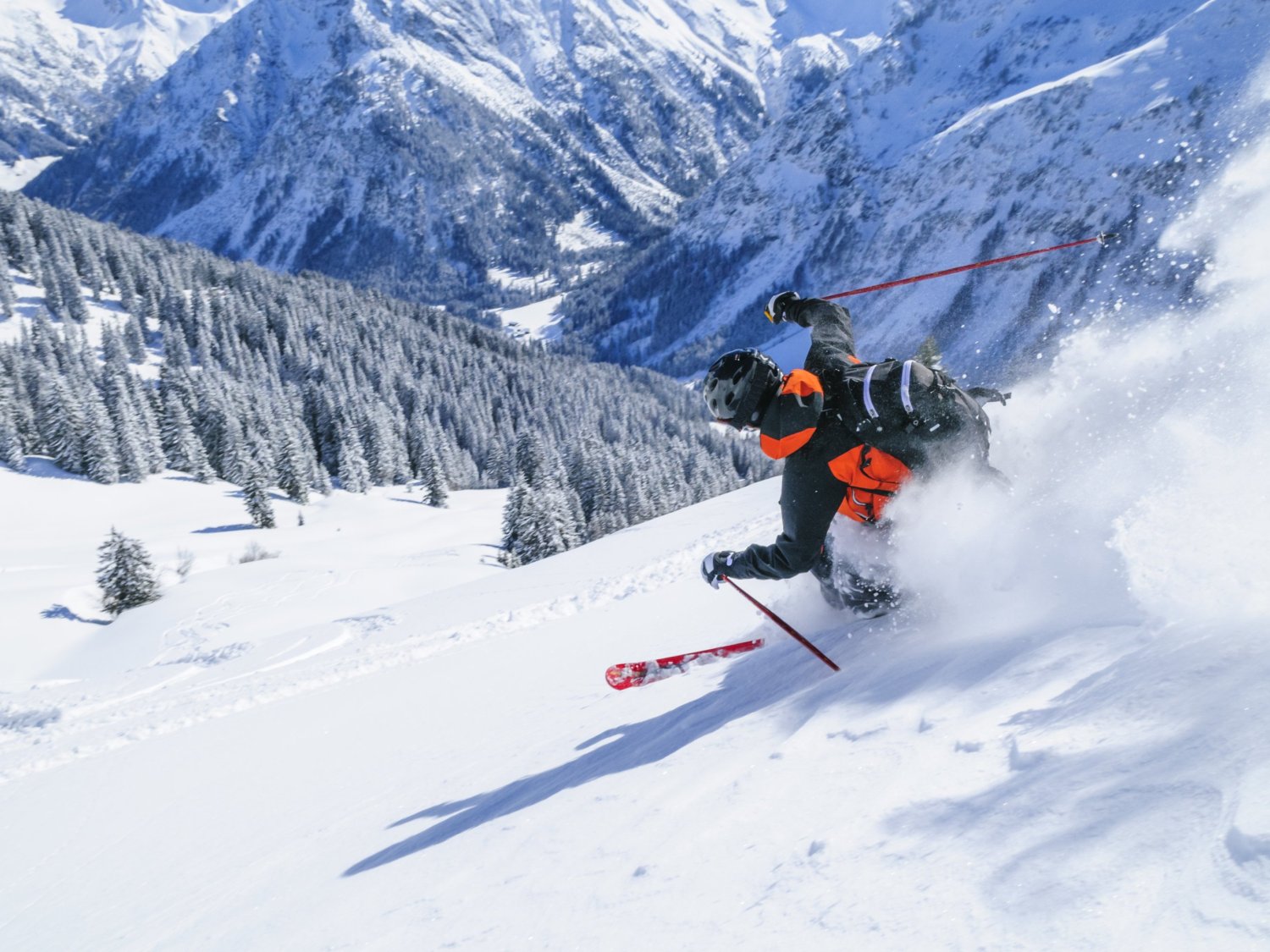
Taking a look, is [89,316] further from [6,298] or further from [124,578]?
[124,578]

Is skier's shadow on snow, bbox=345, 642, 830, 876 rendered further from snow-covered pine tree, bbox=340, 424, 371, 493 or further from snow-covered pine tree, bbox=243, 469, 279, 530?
snow-covered pine tree, bbox=340, 424, 371, 493

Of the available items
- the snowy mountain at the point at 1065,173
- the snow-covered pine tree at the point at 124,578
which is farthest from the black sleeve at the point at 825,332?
the snowy mountain at the point at 1065,173

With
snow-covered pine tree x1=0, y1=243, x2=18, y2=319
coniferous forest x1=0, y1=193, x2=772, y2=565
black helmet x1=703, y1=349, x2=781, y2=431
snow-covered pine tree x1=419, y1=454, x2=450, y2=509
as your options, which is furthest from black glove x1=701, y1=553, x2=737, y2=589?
snow-covered pine tree x1=0, y1=243, x2=18, y2=319

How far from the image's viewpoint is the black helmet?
14.2 ft

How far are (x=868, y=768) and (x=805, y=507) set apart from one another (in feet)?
6.95

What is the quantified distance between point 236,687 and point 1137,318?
14049 mm

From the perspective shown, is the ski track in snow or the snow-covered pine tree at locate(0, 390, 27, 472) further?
the snow-covered pine tree at locate(0, 390, 27, 472)

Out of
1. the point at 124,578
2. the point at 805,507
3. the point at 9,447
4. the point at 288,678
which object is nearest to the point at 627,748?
the point at 805,507

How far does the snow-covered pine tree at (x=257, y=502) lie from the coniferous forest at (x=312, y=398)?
229 mm

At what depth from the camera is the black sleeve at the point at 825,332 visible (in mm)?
5395

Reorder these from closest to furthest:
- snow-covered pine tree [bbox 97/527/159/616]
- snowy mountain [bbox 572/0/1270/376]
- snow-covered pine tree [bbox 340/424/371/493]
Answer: snow-covered pine tree [bbox 97/527/159/616] → snow-covered pine tree [bbox 340/424/371/493] → snowy mountain [bbox 572/0/1270/376]

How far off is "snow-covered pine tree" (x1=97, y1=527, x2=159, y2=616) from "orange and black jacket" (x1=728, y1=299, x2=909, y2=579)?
34.7m

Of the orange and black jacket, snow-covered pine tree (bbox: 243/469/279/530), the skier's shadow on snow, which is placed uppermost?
snow-covered pine tree (bbox: 243/469/279/530)

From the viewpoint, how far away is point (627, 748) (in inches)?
175
